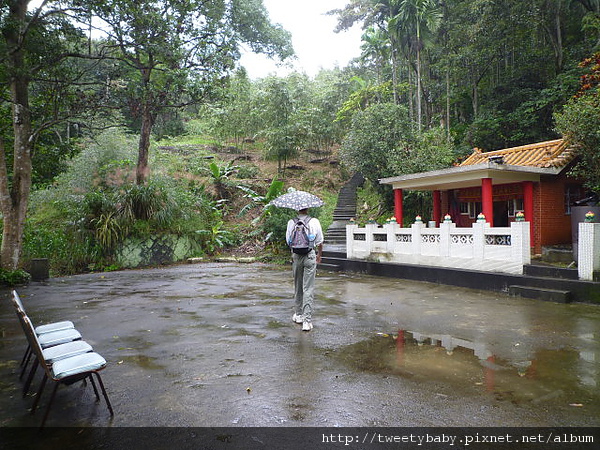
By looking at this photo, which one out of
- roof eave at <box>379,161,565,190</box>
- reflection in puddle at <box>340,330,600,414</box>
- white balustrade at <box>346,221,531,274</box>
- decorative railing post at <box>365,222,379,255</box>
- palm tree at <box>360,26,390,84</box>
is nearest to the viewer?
reflection in puddle at <box>340,330,600,414</box>

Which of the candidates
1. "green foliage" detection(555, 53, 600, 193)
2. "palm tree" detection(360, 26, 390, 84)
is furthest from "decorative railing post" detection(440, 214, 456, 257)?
"palm tree" detection(360, 26, 390, 84)

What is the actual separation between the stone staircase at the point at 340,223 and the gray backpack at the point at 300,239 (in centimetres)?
801

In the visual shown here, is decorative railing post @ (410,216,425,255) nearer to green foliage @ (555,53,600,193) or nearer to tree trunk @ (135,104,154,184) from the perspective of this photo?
green foliage @ (555,53,600,193)

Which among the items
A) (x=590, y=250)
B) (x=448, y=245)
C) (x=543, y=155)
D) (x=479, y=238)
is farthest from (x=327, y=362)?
(x=543, y=155)

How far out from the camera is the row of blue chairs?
2791mm

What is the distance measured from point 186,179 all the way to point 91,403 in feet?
59.5

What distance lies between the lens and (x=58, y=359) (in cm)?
317

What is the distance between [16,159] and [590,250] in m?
13.2

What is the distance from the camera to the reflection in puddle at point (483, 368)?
10.9ft

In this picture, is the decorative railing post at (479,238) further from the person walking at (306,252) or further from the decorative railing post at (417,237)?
the person walking at (306,252)

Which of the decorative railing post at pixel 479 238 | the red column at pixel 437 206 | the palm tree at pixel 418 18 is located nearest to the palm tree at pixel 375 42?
the palm tree at pixel 418 18

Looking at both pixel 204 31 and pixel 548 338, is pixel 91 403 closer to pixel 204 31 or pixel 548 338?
pixel 548 338

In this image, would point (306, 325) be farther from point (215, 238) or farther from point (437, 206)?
point (215, 238)

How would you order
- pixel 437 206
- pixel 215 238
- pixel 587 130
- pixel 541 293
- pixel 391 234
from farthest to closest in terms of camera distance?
pixel 215 238 < pixel 437 206 < pixel 391 234 < pixel 587 130 < pixel 541 293
